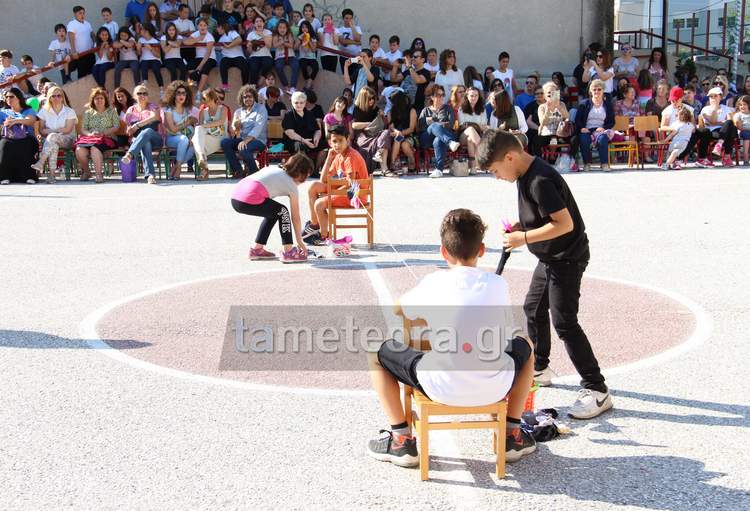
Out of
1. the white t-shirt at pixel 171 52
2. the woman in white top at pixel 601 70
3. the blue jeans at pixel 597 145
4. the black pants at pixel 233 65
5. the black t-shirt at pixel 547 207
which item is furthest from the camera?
the woman in white top at pixel 601 70

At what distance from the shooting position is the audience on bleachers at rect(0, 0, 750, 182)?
1622 centimetres

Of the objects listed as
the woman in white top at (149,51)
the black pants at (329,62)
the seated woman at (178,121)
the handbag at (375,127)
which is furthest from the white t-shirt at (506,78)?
the woman in white top at (149,51)

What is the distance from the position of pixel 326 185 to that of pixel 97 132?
740 cm

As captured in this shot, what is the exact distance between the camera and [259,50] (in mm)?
18516

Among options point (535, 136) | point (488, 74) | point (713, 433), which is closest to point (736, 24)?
point (488, 74)

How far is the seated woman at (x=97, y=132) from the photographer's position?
16.0 meters

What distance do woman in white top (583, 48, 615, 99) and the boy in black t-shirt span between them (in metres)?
14.8

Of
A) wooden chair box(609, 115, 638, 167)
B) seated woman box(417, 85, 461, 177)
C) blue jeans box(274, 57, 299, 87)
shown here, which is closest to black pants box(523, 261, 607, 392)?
seated woman box(417, 85, 461, 177)

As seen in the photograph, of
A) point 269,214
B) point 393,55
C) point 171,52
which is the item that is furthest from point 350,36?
point 269,214

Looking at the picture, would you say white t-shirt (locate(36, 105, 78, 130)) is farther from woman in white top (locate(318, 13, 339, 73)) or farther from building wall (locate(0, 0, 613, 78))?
building wall (locate(0, 0, 613, 78))

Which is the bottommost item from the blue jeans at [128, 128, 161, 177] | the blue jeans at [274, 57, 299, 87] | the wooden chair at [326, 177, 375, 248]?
the wooden chair at [326, 177, 375, 248]

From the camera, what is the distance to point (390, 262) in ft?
30.1

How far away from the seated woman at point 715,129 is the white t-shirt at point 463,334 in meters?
15.2

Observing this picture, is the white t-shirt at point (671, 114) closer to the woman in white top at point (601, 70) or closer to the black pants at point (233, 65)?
the woman in white top at point (601, 70)
